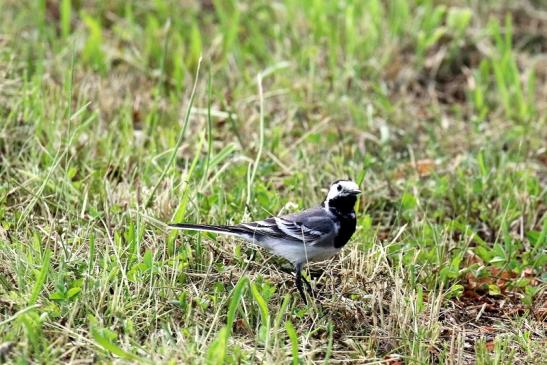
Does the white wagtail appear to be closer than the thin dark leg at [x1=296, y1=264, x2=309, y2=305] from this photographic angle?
No

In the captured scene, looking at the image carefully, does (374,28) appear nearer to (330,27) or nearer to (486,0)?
(330,27)

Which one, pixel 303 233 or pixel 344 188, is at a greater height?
pixel 344 188

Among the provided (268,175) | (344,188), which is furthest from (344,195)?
(268,175)

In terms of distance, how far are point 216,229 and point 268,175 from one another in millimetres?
1531

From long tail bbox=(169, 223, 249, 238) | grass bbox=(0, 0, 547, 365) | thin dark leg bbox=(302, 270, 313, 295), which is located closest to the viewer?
grass bbox=(0, 0, 547, 365)

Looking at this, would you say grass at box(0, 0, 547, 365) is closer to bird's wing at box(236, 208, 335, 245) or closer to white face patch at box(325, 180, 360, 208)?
bird's wing at box(236, 208, 335, 245)

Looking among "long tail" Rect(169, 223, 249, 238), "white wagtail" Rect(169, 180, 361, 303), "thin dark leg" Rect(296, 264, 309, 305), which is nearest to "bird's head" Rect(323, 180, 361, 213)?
"white wagtail" Rect(169, 180, 361, 303)

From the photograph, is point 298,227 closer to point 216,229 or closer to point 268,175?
point 216,229

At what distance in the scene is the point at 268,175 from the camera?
6.09 meters

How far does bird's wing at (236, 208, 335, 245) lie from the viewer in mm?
4723

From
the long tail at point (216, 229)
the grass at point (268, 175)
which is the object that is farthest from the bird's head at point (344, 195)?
the long tail at point (216, 229)

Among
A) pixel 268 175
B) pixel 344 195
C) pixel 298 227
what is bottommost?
pixel 268 175

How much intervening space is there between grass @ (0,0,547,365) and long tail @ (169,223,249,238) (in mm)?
167

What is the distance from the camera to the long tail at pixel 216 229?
4566 millimetres
